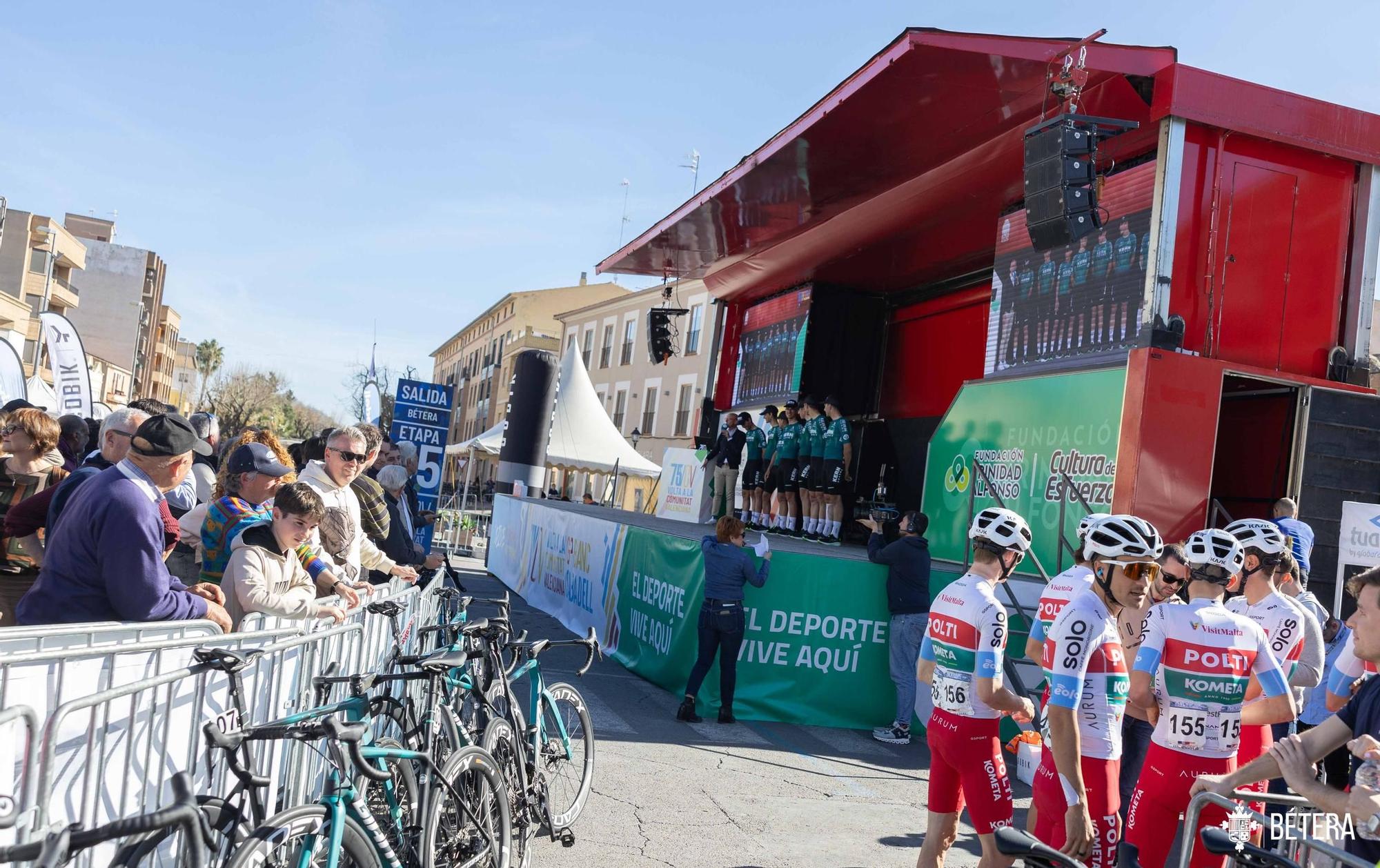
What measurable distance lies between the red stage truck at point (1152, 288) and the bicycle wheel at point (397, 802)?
788cm

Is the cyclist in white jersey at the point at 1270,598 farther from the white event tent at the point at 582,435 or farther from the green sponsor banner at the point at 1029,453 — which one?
the white event tent at the point at 582,435

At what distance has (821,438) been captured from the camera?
1573cm

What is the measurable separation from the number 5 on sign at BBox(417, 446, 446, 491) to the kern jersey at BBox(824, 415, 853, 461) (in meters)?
5.52

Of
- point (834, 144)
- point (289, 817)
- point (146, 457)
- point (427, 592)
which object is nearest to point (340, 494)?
point (427, 592)

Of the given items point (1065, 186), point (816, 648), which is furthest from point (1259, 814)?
point (1065, 186)

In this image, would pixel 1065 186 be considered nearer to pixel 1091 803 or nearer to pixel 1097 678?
pixel 1097 678

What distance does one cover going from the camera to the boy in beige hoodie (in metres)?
4.67

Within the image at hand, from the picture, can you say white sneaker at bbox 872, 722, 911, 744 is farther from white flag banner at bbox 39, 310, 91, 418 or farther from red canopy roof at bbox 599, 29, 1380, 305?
white flag banner at bbox 39, 310, 91, 418

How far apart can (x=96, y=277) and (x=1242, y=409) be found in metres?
77.0

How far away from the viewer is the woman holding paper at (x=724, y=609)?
9.52 m

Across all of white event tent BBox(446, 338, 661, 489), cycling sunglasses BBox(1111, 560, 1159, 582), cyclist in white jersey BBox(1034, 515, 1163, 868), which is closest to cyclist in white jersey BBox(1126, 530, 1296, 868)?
cyclist in white jersey BBox(1034, 515, 1163, 868)

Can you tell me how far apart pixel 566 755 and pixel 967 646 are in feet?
8.28

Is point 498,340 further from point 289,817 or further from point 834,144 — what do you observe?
point 289,817

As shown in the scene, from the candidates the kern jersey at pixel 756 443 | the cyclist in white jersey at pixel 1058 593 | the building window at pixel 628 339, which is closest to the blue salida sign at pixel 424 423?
the kern jersey at pixel 756 443
